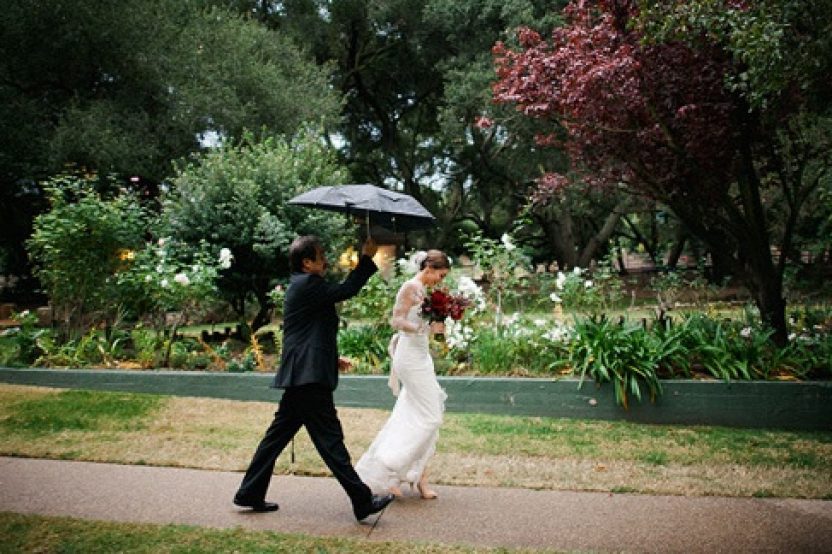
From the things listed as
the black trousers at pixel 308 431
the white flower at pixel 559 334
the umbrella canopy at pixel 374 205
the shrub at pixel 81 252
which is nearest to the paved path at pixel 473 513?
the black trousers at pixel 308 431

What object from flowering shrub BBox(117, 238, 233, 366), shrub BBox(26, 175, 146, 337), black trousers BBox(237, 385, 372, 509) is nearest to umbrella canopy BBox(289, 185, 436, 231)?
black trousers BBox(237, 385, 372, 509)

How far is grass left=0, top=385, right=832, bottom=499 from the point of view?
5.32 metres

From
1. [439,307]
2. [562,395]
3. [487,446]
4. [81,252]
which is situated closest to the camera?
[439,307]

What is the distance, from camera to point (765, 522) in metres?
4.41

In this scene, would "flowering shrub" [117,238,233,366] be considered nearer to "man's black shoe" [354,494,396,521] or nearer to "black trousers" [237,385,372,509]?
"black trousers" [237,385,372,509]

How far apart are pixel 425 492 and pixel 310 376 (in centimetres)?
139

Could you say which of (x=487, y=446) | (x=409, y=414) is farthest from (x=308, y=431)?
(x=487, y=446)

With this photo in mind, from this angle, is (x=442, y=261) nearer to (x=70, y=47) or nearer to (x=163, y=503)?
(x=163, y=503)

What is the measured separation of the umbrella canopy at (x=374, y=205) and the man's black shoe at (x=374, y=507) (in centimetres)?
206

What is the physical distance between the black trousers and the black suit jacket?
13cm

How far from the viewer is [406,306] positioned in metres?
4.98

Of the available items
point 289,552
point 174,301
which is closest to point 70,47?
point 174,301

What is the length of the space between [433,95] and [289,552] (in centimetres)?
2643

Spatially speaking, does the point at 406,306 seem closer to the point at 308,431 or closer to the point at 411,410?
the point at 411,410
